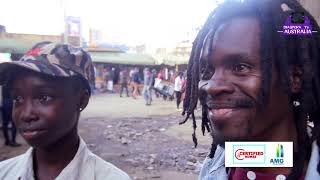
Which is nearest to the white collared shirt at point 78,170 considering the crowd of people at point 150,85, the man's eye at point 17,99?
the man's eye at point 17,99

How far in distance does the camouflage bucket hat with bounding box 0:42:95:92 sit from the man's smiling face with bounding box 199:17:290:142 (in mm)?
788

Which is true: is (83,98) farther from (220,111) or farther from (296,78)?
(296,78)

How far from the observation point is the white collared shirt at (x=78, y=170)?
1908 mm

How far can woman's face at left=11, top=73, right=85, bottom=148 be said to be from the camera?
1867 mm

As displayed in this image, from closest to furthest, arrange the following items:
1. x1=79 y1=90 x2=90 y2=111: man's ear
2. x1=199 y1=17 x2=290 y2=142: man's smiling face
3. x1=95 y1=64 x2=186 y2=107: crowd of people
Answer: x1=199 y1=17 x2=290 y2=142: man's smiling face → x1=79 y1=90 x2=90 y2=111: man's ear → x1=95 y1=64 x2=186 y2=107: crowd of people

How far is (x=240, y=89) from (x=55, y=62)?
3.24 ft

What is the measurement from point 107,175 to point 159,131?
9097 millimetres

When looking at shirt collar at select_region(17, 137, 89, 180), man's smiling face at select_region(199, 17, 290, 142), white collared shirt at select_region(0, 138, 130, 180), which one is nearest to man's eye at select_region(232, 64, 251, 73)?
man's smiling face at select_region(199, 17, 290, 142)

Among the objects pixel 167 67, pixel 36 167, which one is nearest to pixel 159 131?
pixel 36 167

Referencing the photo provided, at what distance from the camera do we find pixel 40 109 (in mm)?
1871

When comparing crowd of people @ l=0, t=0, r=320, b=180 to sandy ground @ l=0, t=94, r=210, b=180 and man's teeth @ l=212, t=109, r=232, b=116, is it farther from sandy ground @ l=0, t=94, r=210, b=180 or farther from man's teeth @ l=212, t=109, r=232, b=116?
sandy ground @ l=0, t=94, r=210, b=180

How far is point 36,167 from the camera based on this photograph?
200 cm

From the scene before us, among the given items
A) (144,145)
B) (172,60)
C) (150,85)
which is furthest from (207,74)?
(172,60)

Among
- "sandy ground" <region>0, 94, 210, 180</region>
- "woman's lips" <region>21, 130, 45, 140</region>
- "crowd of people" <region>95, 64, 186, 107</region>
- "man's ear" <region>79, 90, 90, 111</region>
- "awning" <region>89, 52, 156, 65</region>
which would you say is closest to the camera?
"woman's lips" <region>21, 130, 45, 140</region>
